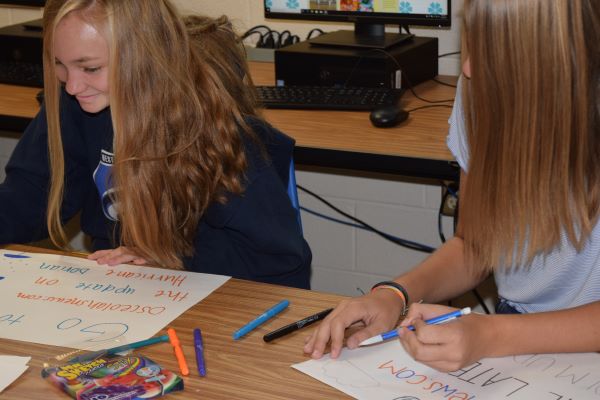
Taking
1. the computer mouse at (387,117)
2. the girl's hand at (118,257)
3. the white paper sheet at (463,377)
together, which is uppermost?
the computer mouse at (387,117)

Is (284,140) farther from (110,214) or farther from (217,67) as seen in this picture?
(110,214)

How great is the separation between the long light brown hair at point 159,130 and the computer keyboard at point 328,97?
0.56 metres

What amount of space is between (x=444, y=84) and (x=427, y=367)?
4.26 feet

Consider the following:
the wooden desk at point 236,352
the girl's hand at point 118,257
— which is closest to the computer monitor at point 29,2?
the girl's hand at point 118,257

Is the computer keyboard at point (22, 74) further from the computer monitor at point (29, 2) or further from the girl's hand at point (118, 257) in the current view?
the girl's hand at point (118, 257)

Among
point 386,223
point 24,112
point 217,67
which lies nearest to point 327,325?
point 217,67

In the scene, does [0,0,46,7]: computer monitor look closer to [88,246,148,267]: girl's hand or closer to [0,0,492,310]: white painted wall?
[0,0,492,310]: white painted wall

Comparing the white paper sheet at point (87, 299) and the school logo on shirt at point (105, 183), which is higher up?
the school logo on shirt at point (105, 183)

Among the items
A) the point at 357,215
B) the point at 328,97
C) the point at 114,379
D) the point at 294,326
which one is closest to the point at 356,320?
the point at 294,326

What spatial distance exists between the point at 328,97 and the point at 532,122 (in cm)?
99

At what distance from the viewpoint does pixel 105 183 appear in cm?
153

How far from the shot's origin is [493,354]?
1018mm

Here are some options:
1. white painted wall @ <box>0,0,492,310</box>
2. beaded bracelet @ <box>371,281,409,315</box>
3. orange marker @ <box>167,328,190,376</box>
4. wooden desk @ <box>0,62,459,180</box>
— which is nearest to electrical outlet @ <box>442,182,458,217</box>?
white painted wall @ <box>0,0,492,310</box>

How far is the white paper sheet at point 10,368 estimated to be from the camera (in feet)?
3.28
